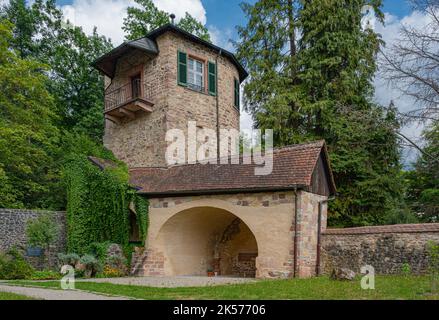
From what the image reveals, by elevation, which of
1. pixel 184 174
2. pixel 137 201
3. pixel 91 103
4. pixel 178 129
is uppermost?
pixel 91 103

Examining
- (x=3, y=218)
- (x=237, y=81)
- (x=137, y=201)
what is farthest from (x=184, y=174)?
(x=237, y=81)

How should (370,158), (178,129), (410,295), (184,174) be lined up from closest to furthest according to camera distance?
1. (410,295)
2. (184,174)
3. (178,129)
4. (370,158)

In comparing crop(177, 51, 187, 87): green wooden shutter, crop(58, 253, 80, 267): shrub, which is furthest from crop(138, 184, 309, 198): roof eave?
crop(177, 51, 187, 87): green wooden shutter

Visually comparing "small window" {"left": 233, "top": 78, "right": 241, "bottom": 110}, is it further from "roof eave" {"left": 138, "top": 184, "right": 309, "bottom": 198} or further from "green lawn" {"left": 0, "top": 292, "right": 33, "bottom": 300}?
"green lawn" {"left": 0, "top": 292, "right": 33, "bottom": 300}

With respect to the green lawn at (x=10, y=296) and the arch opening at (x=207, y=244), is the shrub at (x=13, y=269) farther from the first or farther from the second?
the green lawn at (x=10, y=296)

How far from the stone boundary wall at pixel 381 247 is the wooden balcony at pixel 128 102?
9616 mm

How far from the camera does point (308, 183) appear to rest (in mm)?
12305

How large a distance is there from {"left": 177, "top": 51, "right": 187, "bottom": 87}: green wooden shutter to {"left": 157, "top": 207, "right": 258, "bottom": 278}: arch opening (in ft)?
21.0

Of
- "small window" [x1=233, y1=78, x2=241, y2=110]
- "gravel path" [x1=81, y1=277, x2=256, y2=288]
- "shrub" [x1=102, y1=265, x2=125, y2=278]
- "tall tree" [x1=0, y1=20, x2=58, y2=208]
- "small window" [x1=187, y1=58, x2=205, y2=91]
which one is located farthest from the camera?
"small window" [x1=233, y1=78, x2=241, y2=110]

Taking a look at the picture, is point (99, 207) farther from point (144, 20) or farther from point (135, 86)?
point (144, 20)

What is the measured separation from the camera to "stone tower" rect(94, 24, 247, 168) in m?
18.4

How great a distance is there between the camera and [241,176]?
545 inches
